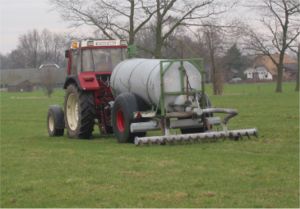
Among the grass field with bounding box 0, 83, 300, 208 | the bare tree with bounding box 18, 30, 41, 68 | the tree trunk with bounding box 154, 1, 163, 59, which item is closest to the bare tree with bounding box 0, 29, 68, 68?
the bare tree with bounding box 18, 30, 41, 68

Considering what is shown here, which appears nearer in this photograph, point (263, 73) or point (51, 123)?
point (51, 123)

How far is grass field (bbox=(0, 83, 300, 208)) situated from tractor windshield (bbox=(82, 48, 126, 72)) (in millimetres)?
3269

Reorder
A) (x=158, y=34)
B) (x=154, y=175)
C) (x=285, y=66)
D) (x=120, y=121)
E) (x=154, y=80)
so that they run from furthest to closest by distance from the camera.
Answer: (x=285, y=66) < (x=158, y=34) < (x=120, y=121) < (x=154, y=80) < (x=154, y=175)

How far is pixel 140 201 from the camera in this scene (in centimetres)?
742

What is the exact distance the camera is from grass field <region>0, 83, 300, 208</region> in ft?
24.6

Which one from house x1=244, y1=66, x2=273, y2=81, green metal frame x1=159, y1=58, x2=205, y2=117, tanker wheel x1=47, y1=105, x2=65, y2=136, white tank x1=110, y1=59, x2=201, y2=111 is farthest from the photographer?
house x1=244, y1=66, x2=273, y2=81

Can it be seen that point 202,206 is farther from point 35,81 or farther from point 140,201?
point 35,81

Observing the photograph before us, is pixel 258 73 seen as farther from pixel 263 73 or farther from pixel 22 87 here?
pixel 22 87

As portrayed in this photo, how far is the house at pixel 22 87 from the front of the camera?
12062cm

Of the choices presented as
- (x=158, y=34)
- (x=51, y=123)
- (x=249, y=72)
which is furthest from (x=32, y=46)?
(x=51, y=123)

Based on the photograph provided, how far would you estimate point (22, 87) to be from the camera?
121500 millimetres

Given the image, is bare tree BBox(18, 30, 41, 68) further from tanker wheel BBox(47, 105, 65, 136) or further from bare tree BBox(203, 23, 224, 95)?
tanker wheel BBox(47, 105, 65, 136)

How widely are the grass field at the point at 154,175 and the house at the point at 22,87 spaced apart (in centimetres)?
10845

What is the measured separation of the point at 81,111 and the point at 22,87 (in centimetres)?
10787
